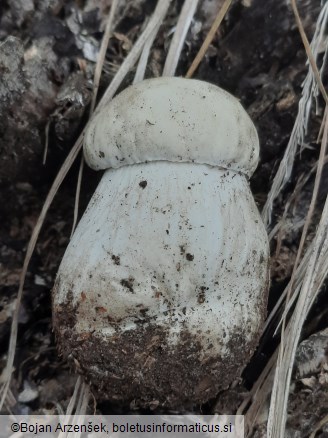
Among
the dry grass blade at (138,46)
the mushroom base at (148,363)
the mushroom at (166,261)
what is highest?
the dry grass blade at (138,46)

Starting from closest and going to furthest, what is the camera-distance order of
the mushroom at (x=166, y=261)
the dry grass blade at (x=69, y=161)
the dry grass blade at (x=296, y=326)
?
the mushroom at (x=166, y=261) < the dry grass blade at (x=296, y=326) < the dry grass blade at (x=69, y=161)

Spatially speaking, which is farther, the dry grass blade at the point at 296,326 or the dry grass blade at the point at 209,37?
the dry grass blade at the point at 209,37

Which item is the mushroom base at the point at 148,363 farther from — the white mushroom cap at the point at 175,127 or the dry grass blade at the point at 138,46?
the dry grass blade at the point at 138,46

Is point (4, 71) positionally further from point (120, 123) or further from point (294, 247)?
point (294, 247)

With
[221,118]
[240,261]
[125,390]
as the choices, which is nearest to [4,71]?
[221,118]

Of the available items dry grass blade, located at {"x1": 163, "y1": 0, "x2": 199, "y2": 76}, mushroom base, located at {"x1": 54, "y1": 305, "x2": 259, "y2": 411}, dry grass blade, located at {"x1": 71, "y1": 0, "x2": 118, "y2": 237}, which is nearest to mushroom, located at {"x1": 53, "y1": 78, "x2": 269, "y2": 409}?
mushroom base, located at {"x1": 54, "y1": 305, "x2": 259, "y2": 411}

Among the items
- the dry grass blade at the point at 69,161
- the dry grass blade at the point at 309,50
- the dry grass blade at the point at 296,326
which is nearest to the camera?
the dry grass blade at the point at 296,326

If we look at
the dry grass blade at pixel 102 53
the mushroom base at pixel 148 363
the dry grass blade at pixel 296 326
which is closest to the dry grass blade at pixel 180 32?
the dry grass blade at pixel 102 53
